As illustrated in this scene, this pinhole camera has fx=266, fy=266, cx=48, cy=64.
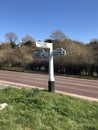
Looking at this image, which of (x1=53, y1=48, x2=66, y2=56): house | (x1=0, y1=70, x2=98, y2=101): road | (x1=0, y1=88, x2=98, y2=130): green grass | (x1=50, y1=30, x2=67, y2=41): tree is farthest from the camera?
(x1=50, y1=30, x2=67, y2=41): tree

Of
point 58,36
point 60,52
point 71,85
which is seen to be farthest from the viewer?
point 58,36

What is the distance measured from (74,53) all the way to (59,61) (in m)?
2.66

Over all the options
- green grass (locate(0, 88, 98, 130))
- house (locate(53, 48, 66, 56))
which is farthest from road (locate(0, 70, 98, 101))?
green grass (locate(0, 88, 98, 130))

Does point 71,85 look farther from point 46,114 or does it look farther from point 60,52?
point 46,114

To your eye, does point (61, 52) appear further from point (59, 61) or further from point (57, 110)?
point (59, 61)

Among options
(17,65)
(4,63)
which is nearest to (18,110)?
(17,65)

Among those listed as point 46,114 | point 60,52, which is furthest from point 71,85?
point 46,114

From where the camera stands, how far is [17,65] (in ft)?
166

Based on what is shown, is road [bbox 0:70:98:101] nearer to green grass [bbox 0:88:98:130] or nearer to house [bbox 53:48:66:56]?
house [bbox 53:48:66:56]

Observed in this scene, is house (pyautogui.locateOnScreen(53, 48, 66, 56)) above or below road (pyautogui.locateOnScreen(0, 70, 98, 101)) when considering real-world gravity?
above

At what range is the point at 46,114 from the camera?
8.31 m

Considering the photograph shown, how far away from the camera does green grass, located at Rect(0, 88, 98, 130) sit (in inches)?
282

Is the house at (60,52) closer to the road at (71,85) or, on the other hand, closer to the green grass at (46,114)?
the road at (71,85)

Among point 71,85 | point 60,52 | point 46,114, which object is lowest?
point 46,114
